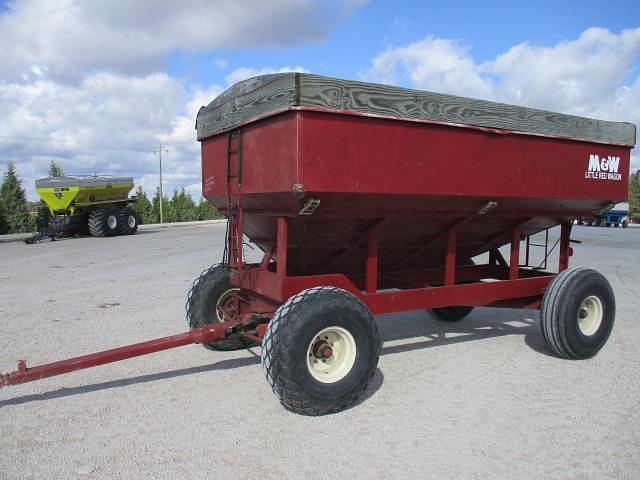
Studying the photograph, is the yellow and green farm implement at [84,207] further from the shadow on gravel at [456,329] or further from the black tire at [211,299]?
the shadow on gravel at [456,329]

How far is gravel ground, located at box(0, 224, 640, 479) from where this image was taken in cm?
323

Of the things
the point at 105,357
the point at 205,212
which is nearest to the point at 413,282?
the point at 105,357

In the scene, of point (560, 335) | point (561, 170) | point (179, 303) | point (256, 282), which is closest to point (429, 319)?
point (560, 335)

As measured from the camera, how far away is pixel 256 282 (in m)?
4.74

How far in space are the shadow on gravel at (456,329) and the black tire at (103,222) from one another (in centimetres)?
1608

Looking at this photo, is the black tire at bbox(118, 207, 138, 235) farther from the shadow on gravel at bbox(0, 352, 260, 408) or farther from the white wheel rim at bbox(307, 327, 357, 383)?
the white wheel rim at bbox(307, 327, 357, 383)

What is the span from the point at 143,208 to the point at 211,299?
3438 centimetres

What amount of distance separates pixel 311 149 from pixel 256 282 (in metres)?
1.52

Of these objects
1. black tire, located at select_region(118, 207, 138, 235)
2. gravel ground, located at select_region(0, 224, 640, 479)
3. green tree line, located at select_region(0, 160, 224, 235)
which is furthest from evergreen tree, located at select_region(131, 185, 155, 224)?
gravel ground, located at select_region(0, 224, 640, 479)

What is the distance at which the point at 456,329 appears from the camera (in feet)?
21.6

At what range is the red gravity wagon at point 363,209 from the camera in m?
3.81

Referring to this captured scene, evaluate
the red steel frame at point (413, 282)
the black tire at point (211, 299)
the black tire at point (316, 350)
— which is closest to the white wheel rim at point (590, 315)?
the red steel frame at point (413, 282)

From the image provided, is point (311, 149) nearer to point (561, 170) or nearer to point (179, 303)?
point (561, 170)

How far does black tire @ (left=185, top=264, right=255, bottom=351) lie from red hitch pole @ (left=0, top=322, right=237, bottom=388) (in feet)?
2.92
